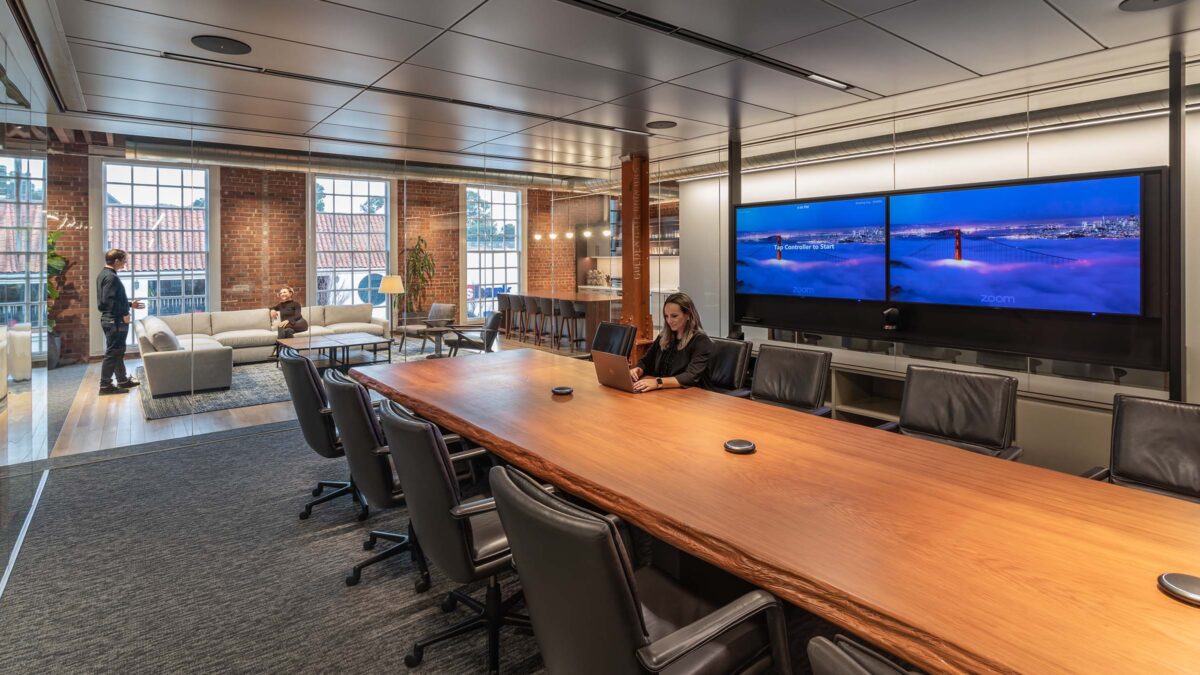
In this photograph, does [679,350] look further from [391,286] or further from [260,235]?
[260,235]

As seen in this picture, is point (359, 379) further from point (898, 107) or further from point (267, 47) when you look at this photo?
point (898, 107)

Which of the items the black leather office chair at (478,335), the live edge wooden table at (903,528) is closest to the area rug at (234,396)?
the black leather office chair at (478,335)

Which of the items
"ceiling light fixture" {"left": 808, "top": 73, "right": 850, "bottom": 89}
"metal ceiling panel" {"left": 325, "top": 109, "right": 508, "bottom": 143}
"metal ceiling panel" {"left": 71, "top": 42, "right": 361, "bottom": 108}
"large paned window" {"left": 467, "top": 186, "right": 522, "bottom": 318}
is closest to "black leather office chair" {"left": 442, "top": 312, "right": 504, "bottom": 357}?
"large paned window" {"left": 467, "top": 186, "right": 522, "bottom": 318}

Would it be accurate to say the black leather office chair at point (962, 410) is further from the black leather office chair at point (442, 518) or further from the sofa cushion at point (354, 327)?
the sofa cushion at point (354, 327)

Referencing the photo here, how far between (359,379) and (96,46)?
2276 mm

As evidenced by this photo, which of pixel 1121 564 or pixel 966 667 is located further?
pixel 1121 564

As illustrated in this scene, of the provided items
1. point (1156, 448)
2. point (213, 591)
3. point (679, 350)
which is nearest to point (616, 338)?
point (679, 350)

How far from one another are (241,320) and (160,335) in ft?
2.48

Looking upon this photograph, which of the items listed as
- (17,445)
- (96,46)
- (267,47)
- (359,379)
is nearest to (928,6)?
(267,47)

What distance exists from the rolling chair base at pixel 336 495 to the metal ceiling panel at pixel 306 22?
2.50 metres

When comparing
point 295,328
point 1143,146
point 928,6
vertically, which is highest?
point 928,6

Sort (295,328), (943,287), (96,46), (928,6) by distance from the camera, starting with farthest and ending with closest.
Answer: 1. (295,328)
2. (943,287)
3. (96,46)
4. (928,6)

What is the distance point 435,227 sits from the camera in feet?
22.9

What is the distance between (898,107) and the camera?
464cm
